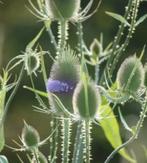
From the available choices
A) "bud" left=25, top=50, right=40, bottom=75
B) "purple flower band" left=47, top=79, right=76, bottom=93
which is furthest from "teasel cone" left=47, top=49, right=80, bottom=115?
"bud" left=25, top=50, right=40, bottom=75

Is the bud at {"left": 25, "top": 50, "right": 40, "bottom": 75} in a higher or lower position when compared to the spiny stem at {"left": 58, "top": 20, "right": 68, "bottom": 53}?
lower

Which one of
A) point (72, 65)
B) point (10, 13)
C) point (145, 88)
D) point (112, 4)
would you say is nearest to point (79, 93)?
point (72, 65)

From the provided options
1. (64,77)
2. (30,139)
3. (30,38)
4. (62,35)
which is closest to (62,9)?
(62,35)

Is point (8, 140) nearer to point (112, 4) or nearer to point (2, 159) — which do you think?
point (112, 4)

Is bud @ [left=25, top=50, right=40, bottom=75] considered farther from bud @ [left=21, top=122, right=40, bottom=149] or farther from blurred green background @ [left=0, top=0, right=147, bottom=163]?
blurred green background @ [left=0, top=0, right=147, bottom=163]

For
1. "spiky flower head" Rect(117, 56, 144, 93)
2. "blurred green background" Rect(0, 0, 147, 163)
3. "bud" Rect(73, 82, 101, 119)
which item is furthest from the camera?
"blurred green background" Rect(0, 0, 147, 163)

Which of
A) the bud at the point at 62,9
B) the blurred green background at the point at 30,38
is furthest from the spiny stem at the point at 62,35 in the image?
the blurred green background at the point at 30,38

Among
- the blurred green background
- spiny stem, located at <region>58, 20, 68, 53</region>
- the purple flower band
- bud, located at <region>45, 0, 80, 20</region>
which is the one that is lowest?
the blurred green background

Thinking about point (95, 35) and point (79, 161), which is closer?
point (79, 161)
